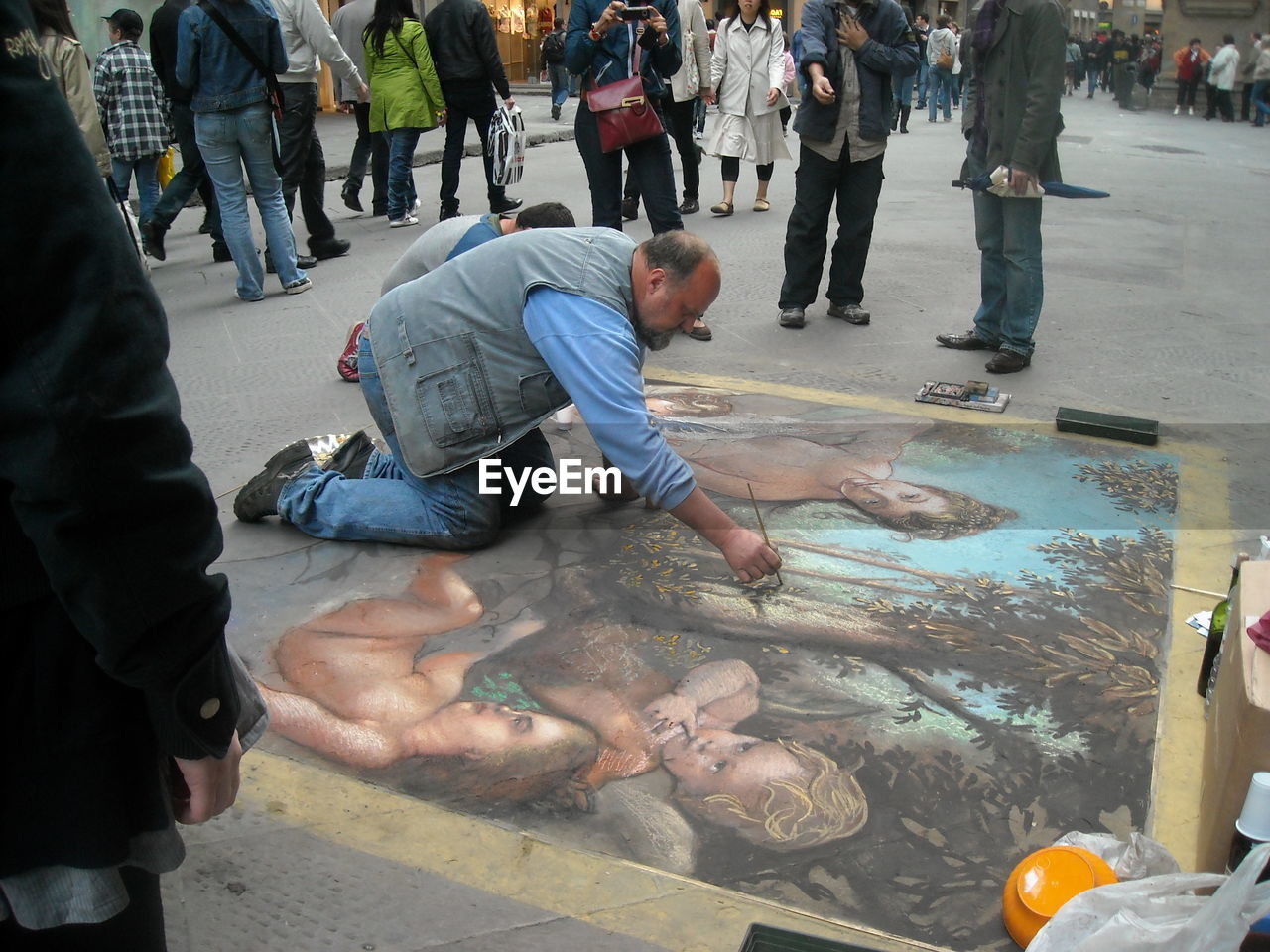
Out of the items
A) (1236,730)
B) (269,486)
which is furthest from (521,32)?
(1236,730)

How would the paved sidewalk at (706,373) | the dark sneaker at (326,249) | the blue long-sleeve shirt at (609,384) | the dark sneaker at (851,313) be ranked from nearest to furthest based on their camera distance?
1. the paved sidewalk at (706,373)
2. the blue long-sleeve shirt at (609,384)
3. the dark sneaker at (851,313)
4. the dark sneaker at (326,249)

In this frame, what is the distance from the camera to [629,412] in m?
2.81

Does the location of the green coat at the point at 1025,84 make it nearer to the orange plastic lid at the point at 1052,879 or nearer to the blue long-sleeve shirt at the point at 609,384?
the blue long-sleeve shirt at the point at 609,384

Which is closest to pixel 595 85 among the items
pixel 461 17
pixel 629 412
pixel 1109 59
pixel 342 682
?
pixel 461 17

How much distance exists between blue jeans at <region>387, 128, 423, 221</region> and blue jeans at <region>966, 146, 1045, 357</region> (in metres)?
4.18

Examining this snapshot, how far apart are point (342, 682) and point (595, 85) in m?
4.01

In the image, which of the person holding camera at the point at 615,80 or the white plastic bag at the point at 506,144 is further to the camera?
the white plastic bag at the point at 506,144

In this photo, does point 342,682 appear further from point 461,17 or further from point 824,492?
point 461,17

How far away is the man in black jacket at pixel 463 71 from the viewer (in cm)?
754

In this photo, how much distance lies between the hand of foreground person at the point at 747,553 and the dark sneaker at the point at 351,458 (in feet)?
4.52

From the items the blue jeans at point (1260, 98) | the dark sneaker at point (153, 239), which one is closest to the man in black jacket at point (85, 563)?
the dark sneaker at point (153, 239)

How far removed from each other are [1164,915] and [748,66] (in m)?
7.35

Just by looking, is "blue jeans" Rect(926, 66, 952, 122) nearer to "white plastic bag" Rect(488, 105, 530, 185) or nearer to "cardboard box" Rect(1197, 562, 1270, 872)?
"white plastic bag" Rect(488, 105, 530, 185)

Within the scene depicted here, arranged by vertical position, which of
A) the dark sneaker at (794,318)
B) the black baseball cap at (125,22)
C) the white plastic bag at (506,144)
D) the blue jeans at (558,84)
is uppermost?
the blue jeans at (558,84)
